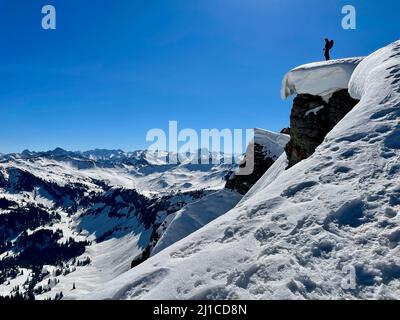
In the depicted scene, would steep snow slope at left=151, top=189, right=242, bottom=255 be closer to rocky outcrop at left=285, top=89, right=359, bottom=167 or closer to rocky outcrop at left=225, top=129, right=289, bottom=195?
rocky outcrop at left=225, top=129, right=289, bottom=195

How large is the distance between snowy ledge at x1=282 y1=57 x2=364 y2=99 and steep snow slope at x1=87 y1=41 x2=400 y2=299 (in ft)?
55.3

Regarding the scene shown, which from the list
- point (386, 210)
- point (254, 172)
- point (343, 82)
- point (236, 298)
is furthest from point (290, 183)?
point (254, 172)

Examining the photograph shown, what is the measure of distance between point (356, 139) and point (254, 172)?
40.4m

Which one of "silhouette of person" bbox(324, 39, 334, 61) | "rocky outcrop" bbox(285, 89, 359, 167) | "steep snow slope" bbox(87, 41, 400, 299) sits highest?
"silhouette of person" bbox(324, 39, 334, 61)

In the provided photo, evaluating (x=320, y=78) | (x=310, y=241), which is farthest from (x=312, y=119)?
(x=310, y=241)

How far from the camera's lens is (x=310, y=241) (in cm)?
882

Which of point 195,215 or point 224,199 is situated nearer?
point 195,215

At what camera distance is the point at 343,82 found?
95.3 feet

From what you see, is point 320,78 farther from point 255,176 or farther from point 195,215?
point 195,215

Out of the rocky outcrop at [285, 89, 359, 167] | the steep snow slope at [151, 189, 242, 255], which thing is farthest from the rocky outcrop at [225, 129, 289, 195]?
the rocky outcrop at [285, 89, 359, 167]

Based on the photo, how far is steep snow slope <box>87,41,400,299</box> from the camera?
7.71 metres

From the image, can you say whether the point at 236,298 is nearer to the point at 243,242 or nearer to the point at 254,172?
the point at 243,242

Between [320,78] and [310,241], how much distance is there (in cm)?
2579

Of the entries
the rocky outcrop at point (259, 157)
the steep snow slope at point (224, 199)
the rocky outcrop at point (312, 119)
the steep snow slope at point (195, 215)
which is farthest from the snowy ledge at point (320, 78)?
the steep snow slope at point (195, 215)
